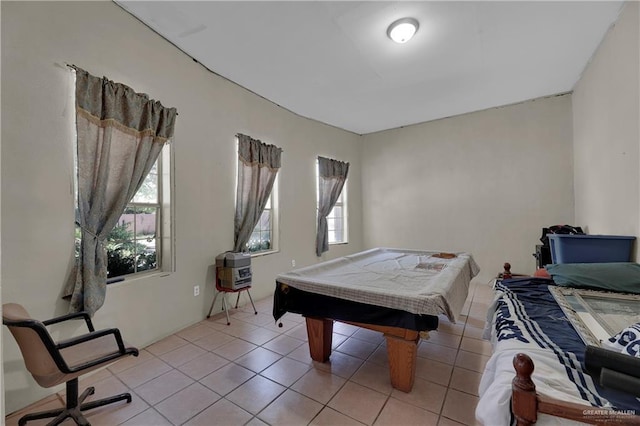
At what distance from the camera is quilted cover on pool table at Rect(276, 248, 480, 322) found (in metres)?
1.78

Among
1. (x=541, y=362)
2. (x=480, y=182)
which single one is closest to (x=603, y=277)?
(x=541, y=362)

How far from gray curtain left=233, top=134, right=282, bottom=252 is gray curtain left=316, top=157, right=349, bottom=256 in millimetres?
1344

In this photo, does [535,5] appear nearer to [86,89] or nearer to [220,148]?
[220,148]

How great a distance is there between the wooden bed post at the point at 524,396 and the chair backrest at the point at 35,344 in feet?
6.96

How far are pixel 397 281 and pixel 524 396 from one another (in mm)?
1382

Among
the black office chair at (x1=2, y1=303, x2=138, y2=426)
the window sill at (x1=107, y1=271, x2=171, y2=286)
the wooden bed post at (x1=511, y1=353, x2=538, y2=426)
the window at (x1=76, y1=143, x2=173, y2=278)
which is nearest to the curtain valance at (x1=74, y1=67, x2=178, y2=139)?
the window at (x1=76, y1=143, x2=173, y2=278)

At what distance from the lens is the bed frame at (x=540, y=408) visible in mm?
771

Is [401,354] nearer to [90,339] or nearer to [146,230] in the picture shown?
[90,339]

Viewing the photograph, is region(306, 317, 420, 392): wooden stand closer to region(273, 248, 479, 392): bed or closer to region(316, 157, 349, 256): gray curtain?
region(273, 248, 479, 392): bed

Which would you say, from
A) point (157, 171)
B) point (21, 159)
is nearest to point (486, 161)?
point (157, 171)

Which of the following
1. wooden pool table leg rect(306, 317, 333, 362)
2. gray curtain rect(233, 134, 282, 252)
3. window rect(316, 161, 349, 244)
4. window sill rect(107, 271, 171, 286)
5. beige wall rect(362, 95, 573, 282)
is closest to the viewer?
wooden pool table leg rect(306, 317, 333, 362)

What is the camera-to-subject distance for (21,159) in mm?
1842

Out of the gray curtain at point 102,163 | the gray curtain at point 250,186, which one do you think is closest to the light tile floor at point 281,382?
the gray curtain at point 102,163

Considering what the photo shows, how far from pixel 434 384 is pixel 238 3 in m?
3.39
